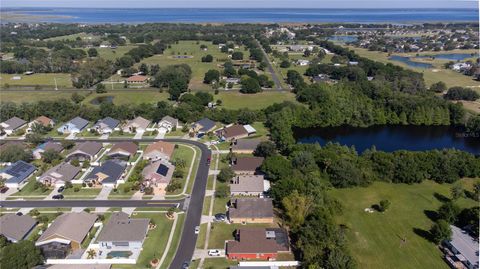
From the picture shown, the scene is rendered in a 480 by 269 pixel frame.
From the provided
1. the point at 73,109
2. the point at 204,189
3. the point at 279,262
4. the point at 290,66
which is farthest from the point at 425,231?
the point at 290,66

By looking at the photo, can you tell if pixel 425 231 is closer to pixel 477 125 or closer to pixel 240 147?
pixel 240 147

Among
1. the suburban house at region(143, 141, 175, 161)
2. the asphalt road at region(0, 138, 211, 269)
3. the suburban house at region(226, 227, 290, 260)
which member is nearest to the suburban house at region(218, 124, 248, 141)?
the suburban house at region(143, 141, 175, 161)

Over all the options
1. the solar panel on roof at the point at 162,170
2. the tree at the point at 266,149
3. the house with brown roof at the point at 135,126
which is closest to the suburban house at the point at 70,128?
the house with brown roof at the point at 135,126

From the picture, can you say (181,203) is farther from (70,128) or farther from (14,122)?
(14,122)

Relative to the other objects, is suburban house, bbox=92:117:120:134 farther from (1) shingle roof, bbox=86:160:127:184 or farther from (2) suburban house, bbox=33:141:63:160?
(1) shingle roof, bbox=86:160:127:184

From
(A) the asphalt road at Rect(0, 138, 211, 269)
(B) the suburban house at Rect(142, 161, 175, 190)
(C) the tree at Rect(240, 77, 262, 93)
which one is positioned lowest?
(A) the asphalt road at Rect(0, 138, 211, 269)

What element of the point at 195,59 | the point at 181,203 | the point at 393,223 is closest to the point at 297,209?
the point at 393,223
